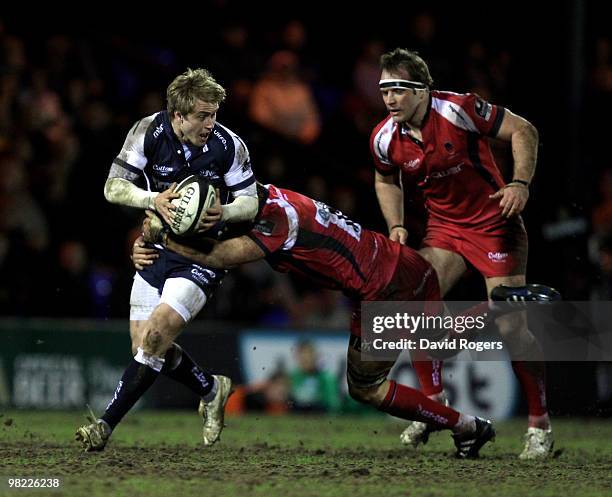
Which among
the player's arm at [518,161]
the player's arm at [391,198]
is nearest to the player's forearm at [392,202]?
the player's arm at [391,198]

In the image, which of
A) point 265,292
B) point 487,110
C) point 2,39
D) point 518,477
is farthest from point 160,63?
point 518,477

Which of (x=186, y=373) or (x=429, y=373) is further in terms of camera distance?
(x=429, y=373)

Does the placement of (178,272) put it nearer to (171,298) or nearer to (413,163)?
(171,298)

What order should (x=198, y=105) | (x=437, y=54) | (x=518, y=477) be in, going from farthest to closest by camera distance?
(x=437, y=54)
(x=198, y=105)
(x=518, y=477)

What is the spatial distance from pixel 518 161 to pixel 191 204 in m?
2.29

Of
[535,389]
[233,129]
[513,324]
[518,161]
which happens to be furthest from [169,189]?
[233,129]

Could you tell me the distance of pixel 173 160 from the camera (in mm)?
7820

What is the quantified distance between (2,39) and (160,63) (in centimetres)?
160

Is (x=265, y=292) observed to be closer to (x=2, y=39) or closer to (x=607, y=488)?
(x=2, y=39)

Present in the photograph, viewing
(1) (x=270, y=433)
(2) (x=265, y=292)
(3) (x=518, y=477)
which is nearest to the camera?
(3) (x=518, y=477)

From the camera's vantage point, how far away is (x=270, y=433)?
10.2 m

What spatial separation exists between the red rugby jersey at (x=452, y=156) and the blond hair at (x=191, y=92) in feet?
4.68

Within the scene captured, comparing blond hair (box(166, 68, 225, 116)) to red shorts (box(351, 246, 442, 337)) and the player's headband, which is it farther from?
red shorts (box(351, 246, 442, 337))

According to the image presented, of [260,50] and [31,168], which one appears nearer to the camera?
[31,168]
